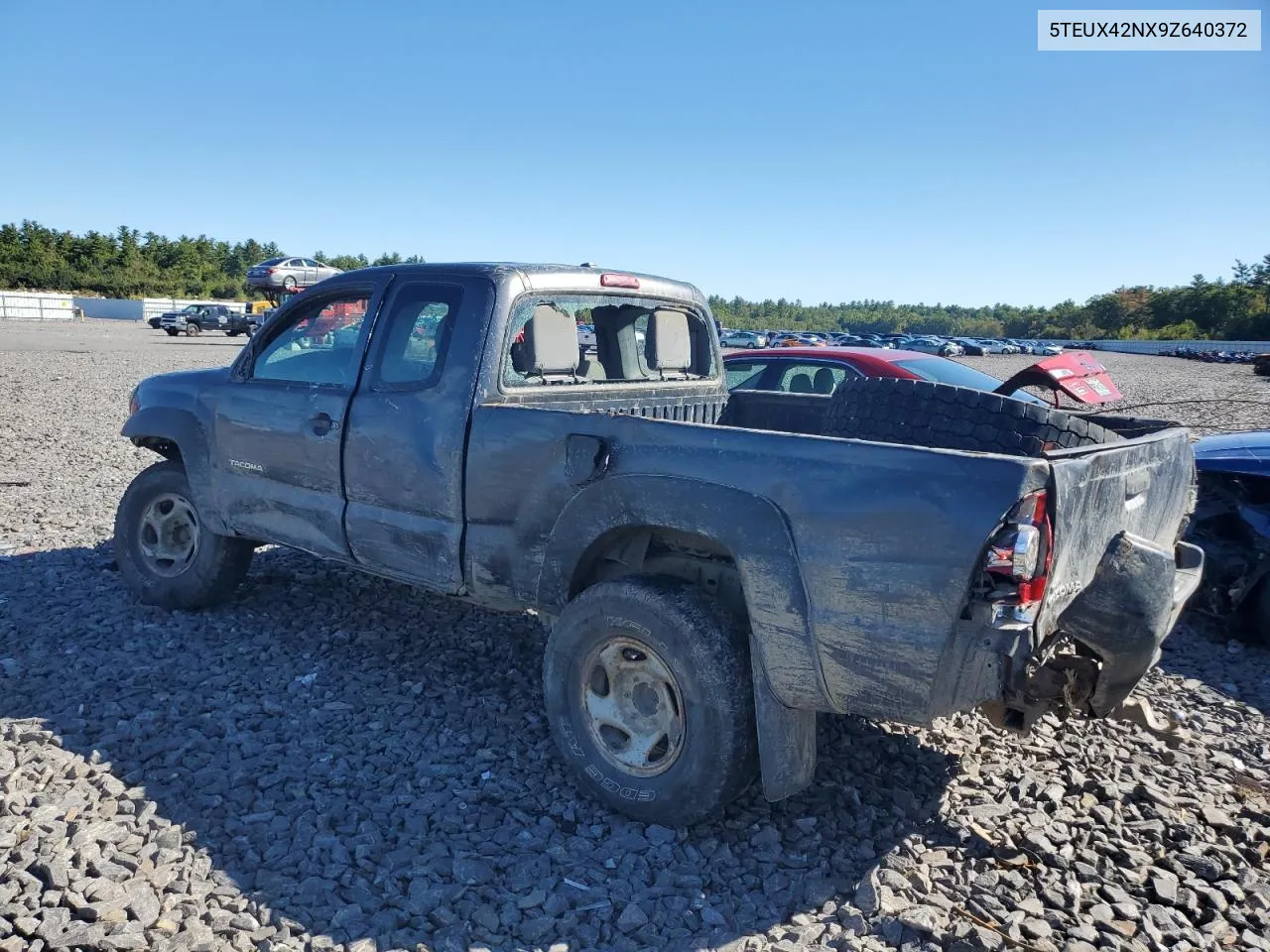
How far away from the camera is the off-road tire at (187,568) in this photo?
16.1ft

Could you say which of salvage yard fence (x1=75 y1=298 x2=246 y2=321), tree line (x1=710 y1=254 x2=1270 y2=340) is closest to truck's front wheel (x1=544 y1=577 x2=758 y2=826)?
salvage yard fence (x1=75 y1=298 x2=246 y2=321)

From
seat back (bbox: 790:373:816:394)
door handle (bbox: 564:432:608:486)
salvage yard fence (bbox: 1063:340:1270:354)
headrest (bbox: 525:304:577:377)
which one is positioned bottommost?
door handle (bbox: 564:432:608:486)

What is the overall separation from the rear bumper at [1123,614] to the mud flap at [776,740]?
3.03 feet

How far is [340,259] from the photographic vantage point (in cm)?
8269

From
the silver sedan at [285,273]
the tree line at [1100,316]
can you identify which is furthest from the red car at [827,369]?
the tree line at [1100,316]

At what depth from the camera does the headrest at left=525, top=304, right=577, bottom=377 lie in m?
3.93

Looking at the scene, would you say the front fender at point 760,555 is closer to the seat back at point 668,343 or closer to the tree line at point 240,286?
the seat back at point 668,343

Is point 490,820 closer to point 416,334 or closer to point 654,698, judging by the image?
point 654,698

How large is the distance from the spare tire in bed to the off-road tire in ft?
11.5

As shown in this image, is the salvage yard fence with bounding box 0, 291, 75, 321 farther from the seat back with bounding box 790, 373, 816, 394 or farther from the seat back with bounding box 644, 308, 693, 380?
the seat back with bounding box 644, 308, 693, 380

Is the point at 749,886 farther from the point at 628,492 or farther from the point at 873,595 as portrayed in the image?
the point at 628,492

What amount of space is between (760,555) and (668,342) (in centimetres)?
233

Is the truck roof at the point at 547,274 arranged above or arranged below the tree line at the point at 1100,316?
below

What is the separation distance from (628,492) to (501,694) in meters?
1.56
